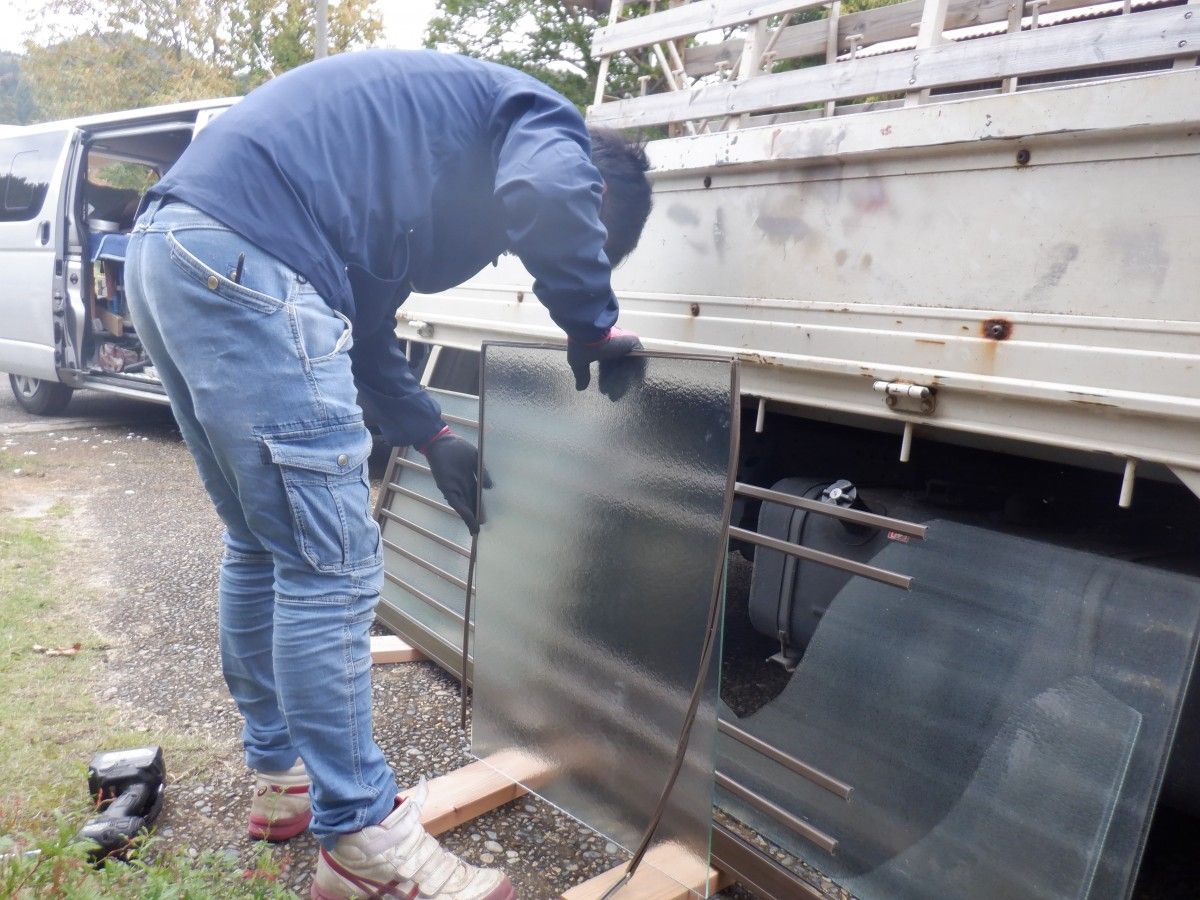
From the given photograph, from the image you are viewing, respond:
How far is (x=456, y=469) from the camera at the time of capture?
2162mm

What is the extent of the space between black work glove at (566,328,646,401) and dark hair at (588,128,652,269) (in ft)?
0.73

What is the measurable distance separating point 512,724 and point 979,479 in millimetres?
1282

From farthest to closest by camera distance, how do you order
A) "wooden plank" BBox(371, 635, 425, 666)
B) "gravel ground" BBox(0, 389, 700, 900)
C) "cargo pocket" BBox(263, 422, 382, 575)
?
"wooden plank" BBox(371, 635, 425, 666), "gravel ground" BBox(0, 389, 700, 900), "cargo pocket" BBox(263, 422, 382, 575)

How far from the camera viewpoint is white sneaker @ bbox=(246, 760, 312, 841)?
2016mm

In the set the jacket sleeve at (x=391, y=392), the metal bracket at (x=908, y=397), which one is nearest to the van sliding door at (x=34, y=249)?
the jacket sleeve at (x=391, y=392)

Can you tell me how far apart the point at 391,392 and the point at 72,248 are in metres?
5.09

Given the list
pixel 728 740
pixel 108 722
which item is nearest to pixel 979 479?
pixel 728 740

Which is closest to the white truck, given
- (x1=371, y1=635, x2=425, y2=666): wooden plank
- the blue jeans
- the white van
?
the blue jeans

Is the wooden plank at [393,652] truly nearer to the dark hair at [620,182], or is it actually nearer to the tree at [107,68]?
the dark hair at [620,182]

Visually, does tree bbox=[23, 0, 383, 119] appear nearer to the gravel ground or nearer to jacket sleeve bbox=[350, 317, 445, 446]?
the gravel ground

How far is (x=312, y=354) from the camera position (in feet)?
5.12

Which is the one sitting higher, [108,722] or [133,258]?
[133,258]

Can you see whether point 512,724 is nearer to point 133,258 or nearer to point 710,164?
point 133,258

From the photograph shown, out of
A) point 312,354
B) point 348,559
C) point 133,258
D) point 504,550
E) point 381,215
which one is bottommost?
point 504,550
